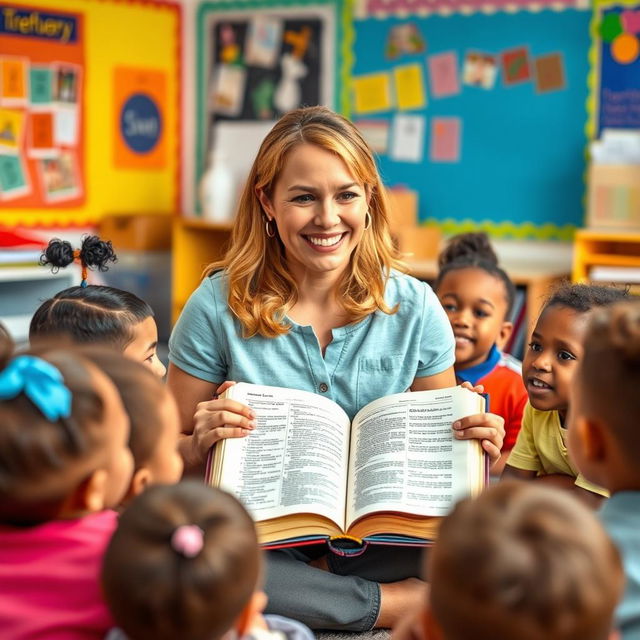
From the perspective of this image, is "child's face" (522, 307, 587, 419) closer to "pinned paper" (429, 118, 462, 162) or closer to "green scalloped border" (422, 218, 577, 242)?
"green scalloped border" (422, 218, 577, 242)

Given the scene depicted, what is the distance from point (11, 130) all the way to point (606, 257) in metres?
2.52

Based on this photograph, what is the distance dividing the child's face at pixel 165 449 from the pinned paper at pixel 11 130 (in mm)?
3335

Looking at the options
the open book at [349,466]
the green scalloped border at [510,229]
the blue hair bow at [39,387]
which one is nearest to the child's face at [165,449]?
the blue hair bow at [39,387]

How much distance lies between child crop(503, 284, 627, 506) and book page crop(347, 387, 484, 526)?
22 centimetres

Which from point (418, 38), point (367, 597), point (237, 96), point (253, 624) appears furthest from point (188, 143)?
point (253, 624)

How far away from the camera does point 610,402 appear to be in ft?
3.42

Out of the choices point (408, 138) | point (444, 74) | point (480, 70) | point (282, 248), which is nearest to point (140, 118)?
point (408, 138)

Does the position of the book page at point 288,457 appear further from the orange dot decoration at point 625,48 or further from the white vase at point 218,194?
the white vase at point 218,194

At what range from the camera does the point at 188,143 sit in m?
4.85

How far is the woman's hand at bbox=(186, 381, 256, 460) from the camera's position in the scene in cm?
152

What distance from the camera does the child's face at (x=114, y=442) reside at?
3.33ft

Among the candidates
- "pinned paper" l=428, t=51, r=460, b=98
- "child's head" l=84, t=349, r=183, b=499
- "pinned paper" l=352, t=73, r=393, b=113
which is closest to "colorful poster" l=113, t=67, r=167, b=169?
"pinned paper" l=352, t=73, r=393, b=113

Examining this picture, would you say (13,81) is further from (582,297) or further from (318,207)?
(582,297)

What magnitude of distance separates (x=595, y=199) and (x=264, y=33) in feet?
5.93
